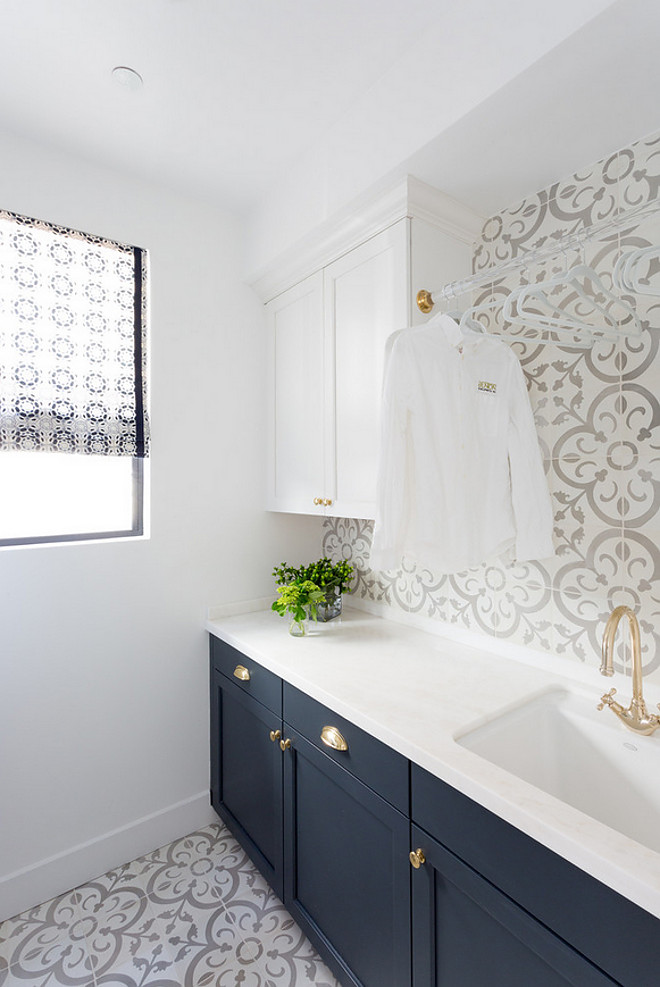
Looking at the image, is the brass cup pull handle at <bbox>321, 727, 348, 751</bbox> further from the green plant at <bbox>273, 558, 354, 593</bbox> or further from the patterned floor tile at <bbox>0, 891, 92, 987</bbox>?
the patterned floor tile at <bbox>0, 891, 92, 987</bbox>

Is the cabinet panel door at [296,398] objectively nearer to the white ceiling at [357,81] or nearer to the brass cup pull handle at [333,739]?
the white ceiling at [357,81]

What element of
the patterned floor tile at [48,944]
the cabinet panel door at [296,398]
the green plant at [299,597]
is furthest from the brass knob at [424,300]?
the patterned floor tile at [48,944]

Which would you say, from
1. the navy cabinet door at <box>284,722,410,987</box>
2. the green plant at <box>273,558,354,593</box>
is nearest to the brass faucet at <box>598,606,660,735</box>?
the navy cabinet door at <box>284,722,410,987</box>

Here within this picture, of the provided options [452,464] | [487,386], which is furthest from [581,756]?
[487,386]

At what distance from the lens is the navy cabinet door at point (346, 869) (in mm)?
1121

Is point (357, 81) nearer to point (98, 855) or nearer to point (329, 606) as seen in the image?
point (329, 606)

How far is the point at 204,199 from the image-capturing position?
204 cm

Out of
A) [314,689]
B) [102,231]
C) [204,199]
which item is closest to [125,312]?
[102,231]

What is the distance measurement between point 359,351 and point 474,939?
1523mm

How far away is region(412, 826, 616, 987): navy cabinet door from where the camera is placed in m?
0.80

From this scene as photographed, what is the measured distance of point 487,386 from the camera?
139 cm

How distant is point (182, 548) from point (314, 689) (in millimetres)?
909

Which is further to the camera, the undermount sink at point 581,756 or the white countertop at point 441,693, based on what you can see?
the undermount sink at point 581,756

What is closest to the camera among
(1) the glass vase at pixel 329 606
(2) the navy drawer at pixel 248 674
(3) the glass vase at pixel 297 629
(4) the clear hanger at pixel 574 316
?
(4) the clear hanger at pixel 574 316
